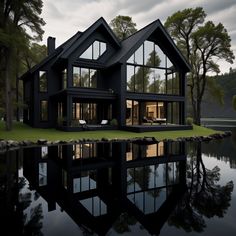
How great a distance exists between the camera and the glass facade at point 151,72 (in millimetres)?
21578

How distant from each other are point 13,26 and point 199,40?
966 inches

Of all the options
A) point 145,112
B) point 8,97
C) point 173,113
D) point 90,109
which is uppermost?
point 8,97

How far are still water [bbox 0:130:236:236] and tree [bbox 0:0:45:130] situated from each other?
1072cm

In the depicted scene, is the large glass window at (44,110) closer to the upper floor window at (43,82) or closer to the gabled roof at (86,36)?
the upper floor window at (43,82)

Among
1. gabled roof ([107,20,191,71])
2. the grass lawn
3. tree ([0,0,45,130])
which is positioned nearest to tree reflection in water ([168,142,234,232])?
the grass lawn

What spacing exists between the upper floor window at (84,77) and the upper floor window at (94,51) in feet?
4.41

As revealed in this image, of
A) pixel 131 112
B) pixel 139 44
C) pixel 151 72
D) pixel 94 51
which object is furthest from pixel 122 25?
pixel 131 112

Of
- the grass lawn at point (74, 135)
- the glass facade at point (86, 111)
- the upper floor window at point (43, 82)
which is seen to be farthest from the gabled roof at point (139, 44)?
the grass lawn at point (74, 135)

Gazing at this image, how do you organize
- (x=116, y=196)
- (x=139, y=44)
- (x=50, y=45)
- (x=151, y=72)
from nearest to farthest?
(x=116, y=196) < (x=139, y=44) < (x=151, y=72) < (x=50, y=45)

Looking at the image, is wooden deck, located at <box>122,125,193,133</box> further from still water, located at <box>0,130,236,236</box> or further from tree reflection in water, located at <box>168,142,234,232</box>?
tree reflection in water, located at <box>168,142,234,232</box>

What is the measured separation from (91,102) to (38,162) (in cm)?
1413

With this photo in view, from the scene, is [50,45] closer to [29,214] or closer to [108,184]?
[108,184]

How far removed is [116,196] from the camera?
18.7 ft

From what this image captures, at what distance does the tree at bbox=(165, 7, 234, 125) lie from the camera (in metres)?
29.8
